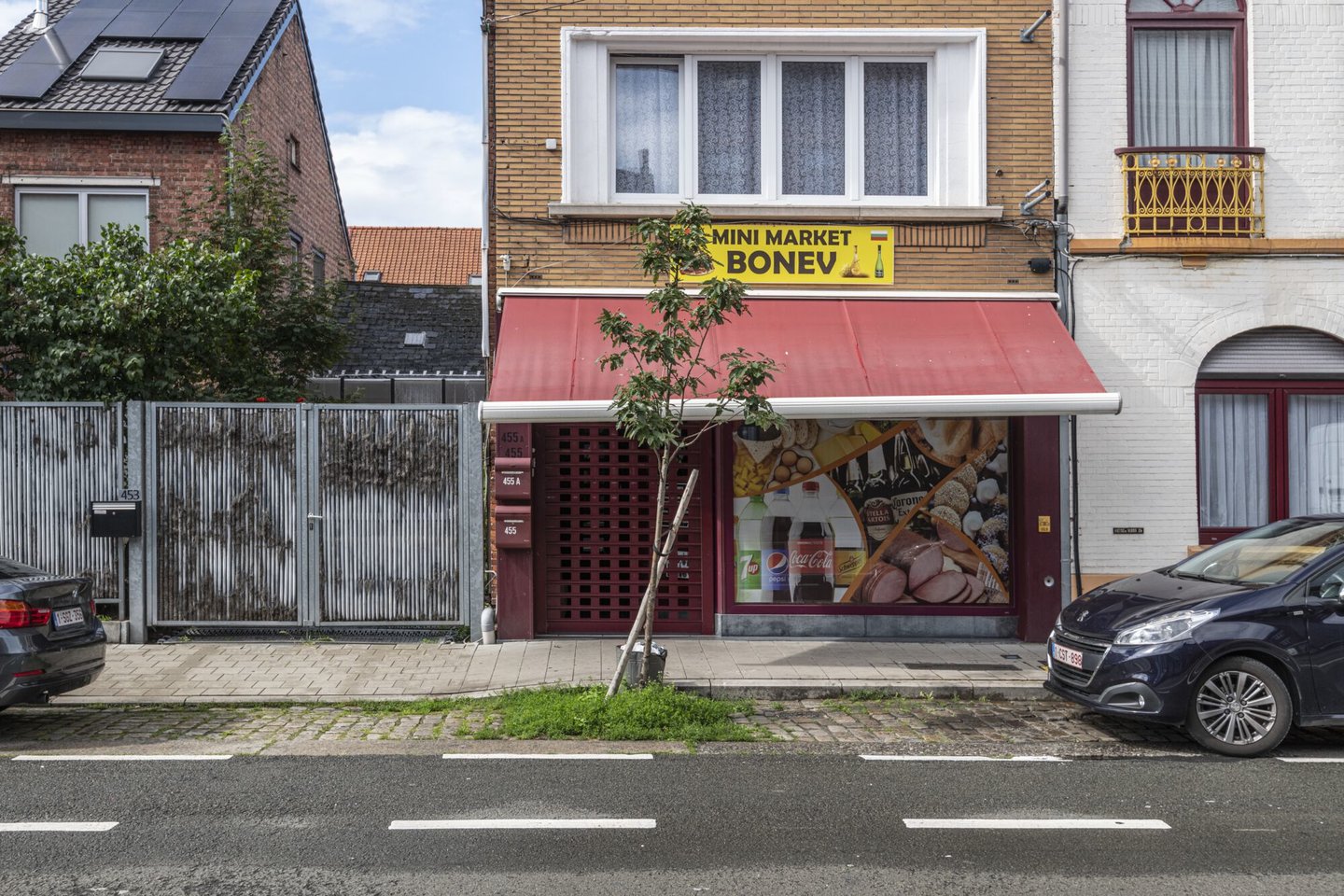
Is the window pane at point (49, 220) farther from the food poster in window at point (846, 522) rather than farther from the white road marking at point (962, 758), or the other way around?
the white road marking at point (962, 758)

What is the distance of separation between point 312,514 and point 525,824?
21.0ft

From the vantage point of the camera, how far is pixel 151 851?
5391mm

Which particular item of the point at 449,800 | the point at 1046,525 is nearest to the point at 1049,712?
the point at 1046,525

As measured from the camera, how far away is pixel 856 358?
1107cm

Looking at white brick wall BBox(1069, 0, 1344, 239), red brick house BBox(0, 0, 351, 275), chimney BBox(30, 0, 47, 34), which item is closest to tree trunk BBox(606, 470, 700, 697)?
white brick wall BBox(1069, 0, 1344, 239)

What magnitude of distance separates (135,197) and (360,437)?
679 cm

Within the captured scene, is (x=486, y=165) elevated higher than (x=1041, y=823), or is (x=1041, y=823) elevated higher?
(x=486, y=165)

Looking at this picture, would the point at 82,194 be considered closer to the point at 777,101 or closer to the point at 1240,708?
the point at 777,101

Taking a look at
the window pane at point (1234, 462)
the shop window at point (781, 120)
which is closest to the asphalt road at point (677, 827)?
the window pane at point (1234, 462)

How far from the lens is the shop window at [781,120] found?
1216 cm

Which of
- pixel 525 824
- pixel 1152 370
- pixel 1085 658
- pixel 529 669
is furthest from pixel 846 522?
pixel 525 824

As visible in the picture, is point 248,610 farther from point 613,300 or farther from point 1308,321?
point 1308,321

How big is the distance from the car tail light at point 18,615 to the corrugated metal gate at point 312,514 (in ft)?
12.2

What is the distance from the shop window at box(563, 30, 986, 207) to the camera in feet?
39.9
